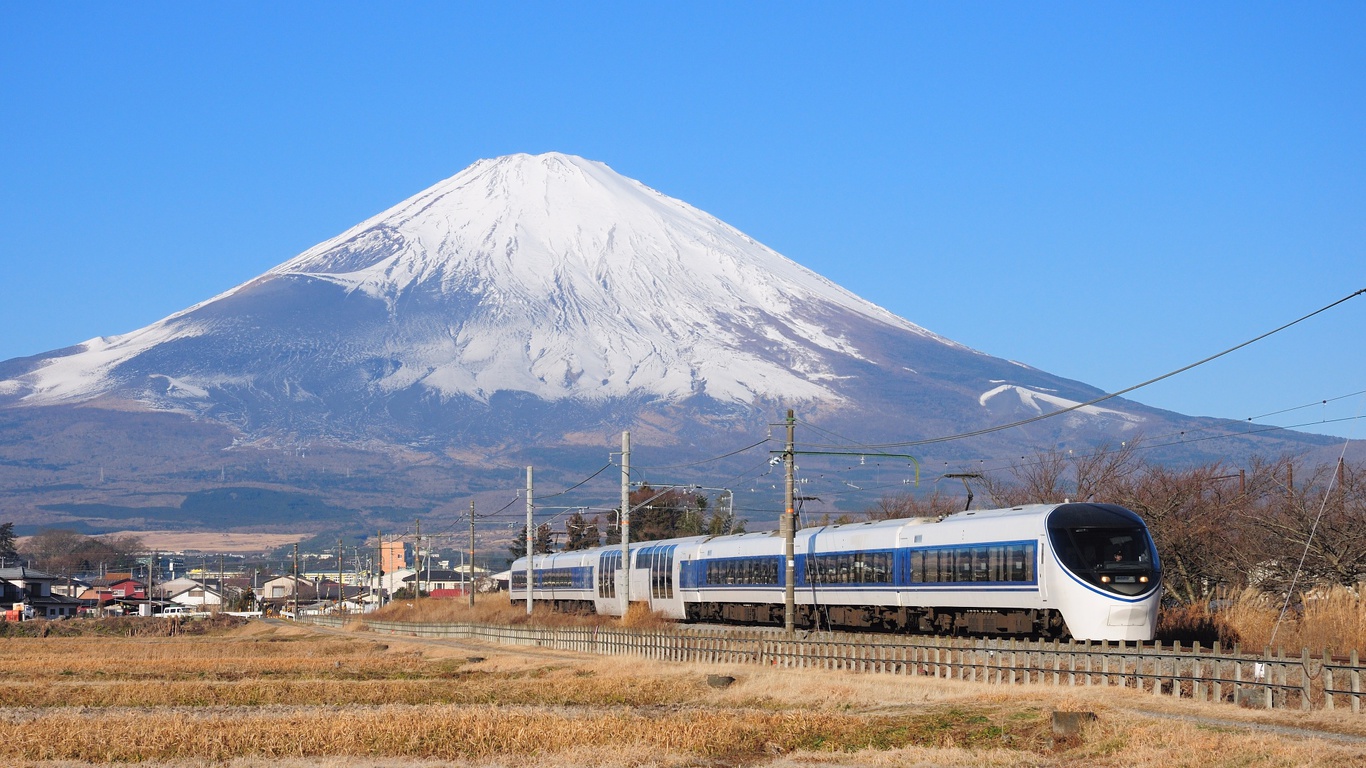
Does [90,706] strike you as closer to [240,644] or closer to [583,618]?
[583,618]

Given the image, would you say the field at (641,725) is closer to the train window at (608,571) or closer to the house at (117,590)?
the train window at (608,571)

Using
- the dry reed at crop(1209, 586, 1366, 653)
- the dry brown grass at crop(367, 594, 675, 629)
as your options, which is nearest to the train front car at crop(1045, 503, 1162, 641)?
the dry reed at crop(1209, 586, 1366, 653)

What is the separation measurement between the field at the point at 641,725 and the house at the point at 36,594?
101 m

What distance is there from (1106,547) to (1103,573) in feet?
2.29

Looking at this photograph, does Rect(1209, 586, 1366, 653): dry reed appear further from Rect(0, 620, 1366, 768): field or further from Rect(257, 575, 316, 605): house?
Rect(257, 575, 316, 605): house

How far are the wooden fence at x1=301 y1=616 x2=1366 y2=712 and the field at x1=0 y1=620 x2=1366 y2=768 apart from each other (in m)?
0.76

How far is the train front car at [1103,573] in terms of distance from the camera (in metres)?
35.4

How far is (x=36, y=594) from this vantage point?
463 ft

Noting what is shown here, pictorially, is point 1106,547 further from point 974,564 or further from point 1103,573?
point 974,564

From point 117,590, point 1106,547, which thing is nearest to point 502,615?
point 1106,547

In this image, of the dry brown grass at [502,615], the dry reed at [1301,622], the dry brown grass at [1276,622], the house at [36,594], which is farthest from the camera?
the house at [36,594]

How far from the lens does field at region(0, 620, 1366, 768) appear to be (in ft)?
75.4

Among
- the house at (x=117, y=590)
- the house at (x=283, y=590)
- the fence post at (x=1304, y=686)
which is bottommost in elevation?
the house at (x=283, y=590)

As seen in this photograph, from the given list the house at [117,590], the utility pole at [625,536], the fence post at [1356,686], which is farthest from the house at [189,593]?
the fence post at [1356,686]
